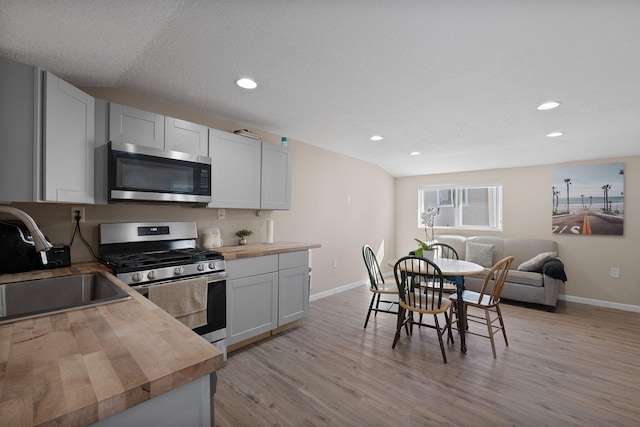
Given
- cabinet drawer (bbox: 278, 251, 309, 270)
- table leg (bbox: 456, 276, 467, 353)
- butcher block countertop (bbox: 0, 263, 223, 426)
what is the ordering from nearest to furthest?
butcher block countertop (bbox: 0, 263, 223, 426)
table leg (bbox: 456, 276, 467, 353)
cabinet drawer (bbox: 278, 251, 309, 270)

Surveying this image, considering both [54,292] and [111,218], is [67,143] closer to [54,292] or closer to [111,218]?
[111,218]

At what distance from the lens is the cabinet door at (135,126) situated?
2.04 metres

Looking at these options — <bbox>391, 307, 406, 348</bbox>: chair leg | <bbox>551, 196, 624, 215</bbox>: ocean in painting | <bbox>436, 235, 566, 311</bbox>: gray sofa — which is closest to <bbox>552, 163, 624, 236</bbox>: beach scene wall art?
<bbox>551, 196, 624, 215</bbox>: ocean in painting

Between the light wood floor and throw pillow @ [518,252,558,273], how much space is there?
2.84 feet

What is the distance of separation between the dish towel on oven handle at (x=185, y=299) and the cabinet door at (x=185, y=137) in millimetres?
1084

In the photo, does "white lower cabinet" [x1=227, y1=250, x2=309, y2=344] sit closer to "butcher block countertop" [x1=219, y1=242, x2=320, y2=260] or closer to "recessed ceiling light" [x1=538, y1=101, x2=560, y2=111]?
"butcher block countertop" [x1=219, y1=242, x2=320, y2=260]

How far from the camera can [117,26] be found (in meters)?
1.50

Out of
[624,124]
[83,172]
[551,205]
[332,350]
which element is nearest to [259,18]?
[83,172]

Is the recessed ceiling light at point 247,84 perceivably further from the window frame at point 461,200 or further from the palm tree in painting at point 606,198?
the palm tree in painting at point 606,198

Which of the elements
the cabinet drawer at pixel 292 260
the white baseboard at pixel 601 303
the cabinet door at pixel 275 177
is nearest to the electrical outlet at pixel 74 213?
the cabinet door at pixel 275 177

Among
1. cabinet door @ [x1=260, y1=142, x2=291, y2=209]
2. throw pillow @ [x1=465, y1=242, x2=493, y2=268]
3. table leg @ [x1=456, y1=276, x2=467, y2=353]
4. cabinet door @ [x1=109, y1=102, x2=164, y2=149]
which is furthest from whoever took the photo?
throw pillow @ [x1=465, y1=242, x2=493, y2=268]

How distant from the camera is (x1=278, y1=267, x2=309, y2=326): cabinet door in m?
2.91

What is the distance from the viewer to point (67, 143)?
175 centimetres

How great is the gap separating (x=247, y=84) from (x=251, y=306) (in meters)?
1.88
